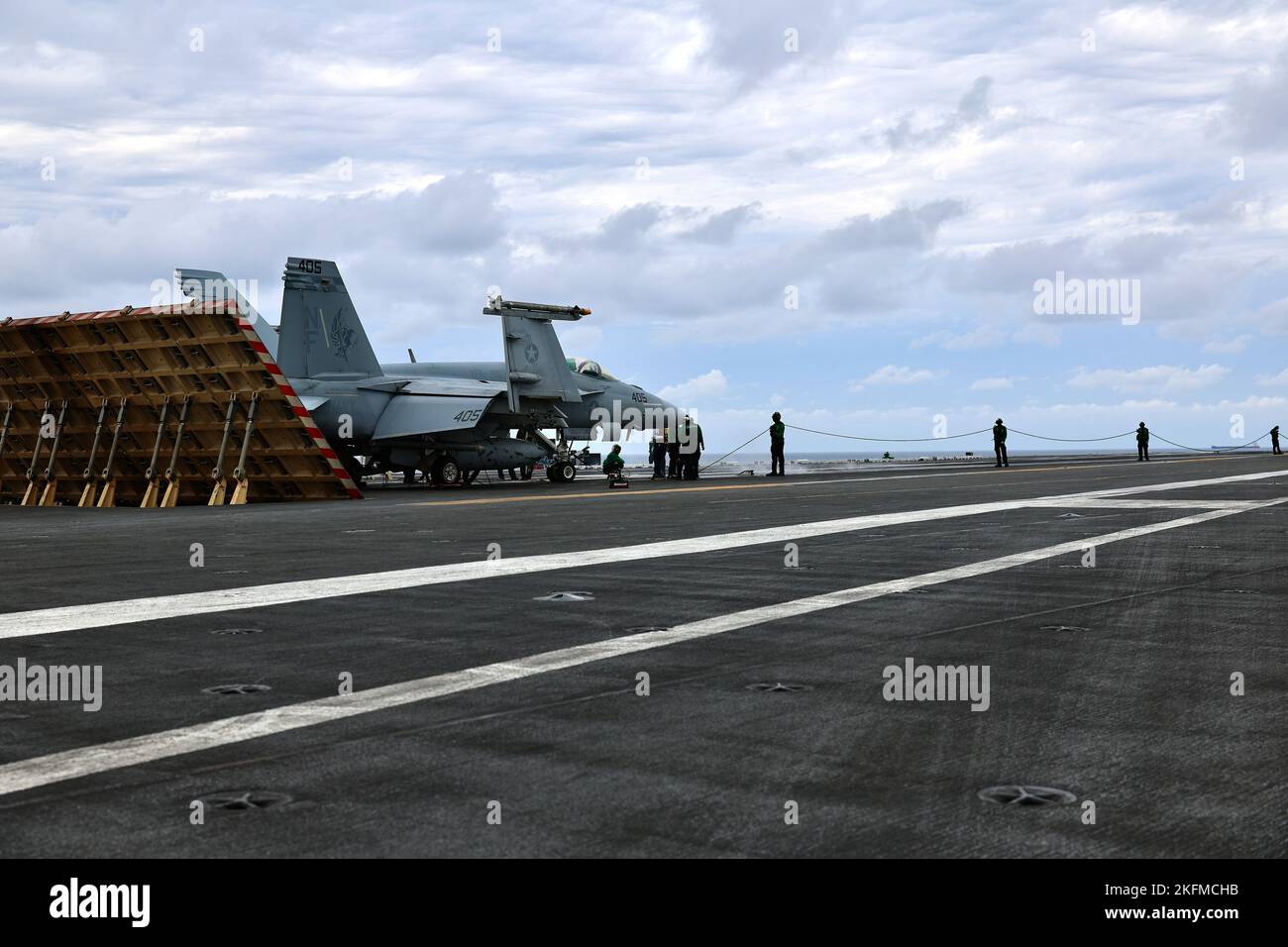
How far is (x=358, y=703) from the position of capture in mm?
5824

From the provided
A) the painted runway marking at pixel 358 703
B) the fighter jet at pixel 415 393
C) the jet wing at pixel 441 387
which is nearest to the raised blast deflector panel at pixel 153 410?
the fighter jet at pixel 415 393

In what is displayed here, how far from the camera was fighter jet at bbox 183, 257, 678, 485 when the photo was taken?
110 ft

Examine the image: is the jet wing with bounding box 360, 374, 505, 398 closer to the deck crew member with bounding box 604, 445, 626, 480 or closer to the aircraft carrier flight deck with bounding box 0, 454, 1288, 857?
the deck crew member with bounding box 604, 445, 626, 480

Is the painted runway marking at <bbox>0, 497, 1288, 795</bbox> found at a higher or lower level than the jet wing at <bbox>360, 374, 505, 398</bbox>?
lower

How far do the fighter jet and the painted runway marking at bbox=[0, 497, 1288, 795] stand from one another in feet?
83.1

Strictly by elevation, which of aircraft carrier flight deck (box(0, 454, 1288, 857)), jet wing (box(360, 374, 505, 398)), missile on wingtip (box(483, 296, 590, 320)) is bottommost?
aircraft carrier flight deck (box(0, 454, 1288, 857))

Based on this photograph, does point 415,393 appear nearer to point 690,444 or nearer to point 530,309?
point 530,309

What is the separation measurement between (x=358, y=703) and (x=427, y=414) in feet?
93.0

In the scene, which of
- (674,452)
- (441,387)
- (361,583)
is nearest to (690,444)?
(674,452)

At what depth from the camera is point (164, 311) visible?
1066 inches

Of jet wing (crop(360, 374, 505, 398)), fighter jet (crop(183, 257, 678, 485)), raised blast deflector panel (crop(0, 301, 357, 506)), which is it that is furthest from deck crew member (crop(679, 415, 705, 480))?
raised blast deflector panel (crop(0, 301, 357, 506))
